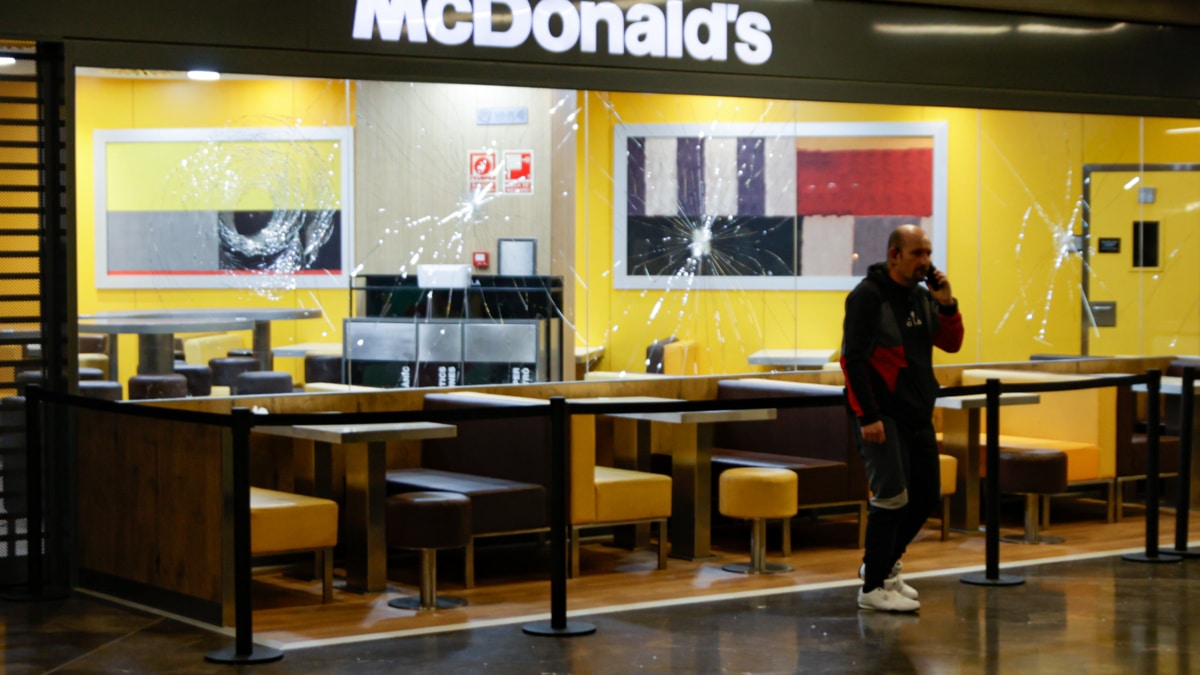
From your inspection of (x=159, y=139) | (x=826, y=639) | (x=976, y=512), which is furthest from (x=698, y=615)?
(x=159, y=139)

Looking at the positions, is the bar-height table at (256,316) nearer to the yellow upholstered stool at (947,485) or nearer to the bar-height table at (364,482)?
the bar-height table at (364,482)

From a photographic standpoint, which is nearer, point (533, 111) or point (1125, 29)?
point (533, 111)

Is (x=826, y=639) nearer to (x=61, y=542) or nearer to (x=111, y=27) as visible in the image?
(x=61, y=542)

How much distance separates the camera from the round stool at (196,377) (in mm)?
7289

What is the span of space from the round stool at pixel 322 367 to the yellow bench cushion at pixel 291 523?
0.93m

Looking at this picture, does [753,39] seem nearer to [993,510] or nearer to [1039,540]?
[993,510]

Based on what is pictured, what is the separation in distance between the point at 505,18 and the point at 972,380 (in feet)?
11.8

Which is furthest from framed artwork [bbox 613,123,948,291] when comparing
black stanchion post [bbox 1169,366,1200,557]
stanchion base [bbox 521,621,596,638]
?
stanchion base [bbox 521,621,596,638]

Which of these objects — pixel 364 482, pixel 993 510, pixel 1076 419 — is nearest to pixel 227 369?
pixel 364 482

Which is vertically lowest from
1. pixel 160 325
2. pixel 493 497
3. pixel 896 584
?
pixel 896 584

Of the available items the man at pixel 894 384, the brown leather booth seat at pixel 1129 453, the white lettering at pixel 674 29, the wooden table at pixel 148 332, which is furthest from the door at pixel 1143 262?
the wooden table at pixel 148 332

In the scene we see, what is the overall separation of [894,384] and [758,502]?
5.07 ft

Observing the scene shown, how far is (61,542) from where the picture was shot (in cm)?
704

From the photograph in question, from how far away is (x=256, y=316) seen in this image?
7.61m
